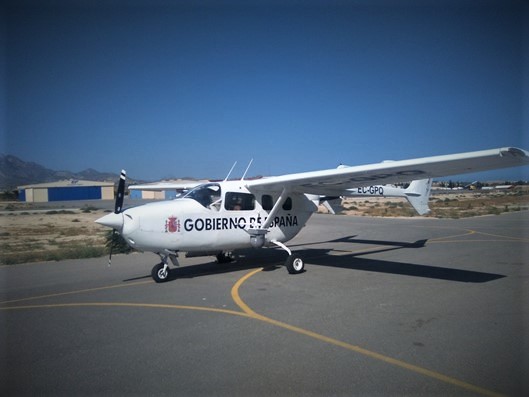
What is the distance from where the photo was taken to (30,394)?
13.6ft

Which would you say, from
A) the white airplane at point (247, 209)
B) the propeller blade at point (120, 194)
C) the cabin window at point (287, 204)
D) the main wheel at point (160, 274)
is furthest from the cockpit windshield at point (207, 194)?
the cabin window at point (287, 204)

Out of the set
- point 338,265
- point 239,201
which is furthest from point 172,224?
point 338,265

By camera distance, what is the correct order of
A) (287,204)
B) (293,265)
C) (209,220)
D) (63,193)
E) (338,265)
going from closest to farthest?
(209,220)
(293,265)
(338,265)
(287,204)
(63,193)

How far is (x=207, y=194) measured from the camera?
33.6 feet

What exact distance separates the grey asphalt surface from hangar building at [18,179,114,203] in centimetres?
8469

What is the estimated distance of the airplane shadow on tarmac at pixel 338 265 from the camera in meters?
9.70

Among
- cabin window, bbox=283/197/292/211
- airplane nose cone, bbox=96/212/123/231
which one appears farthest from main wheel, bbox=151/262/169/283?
cabin window, bbox=283/197/292/211

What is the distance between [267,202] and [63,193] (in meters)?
89.7

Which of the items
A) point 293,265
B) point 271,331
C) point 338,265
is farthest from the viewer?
point 338,265

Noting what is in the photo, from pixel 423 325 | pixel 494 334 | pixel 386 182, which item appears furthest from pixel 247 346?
pixel 386 182

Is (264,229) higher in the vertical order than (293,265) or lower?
higher

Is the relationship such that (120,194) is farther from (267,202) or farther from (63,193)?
(63,193)

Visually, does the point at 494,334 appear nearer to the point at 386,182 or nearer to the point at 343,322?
the point at 343,322

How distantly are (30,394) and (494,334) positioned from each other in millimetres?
5991
